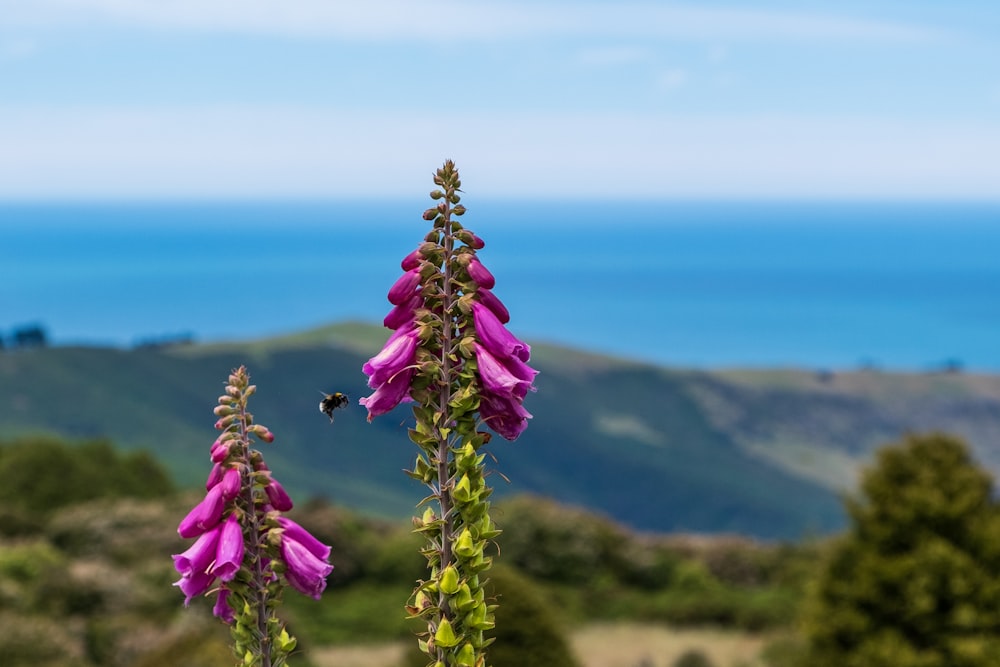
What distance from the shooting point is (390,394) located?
3.51 metres

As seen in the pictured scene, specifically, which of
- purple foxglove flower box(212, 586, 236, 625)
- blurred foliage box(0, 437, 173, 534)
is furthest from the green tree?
blurred foliage box(0, 437, 173, 534)

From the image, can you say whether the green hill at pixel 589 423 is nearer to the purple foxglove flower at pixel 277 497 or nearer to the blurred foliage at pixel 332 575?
the blurred foliage at pixel 332 575

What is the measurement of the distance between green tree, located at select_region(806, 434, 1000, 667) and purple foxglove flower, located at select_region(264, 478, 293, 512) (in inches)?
644

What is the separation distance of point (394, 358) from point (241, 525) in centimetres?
73

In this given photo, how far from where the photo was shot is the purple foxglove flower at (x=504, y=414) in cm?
351

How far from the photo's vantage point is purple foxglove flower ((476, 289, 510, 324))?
3557 millimetres

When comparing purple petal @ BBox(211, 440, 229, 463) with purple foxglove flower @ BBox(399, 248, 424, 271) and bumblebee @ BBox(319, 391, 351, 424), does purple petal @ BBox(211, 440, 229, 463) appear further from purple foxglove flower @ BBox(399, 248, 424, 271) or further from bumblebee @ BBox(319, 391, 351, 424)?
bumblebee @ BBox(319, 391, 351, 424)

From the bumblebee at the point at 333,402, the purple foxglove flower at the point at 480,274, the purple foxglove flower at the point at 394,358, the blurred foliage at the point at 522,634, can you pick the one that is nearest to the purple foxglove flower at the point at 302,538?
the purple foxglove flower at the point at 394,358

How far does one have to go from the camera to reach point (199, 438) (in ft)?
358

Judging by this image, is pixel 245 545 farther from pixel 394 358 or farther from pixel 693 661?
pixel 693 661

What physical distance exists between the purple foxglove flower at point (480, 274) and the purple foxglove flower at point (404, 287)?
0.52ft

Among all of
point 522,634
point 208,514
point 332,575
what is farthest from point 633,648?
point 208,514

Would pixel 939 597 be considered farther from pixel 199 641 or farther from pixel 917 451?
pixel 199 641

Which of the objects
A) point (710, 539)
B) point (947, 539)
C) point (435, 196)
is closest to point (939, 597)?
point (947, 539)
